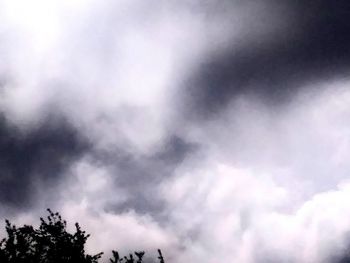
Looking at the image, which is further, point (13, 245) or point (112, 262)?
point (112, 262)

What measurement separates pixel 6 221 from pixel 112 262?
22.4 ft

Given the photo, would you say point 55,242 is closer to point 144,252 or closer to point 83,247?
point 83,247

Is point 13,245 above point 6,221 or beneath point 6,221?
beneath

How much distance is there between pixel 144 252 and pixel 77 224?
16.9ft

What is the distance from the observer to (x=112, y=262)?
2500cm

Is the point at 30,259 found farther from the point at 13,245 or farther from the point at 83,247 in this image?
the point at 83,247

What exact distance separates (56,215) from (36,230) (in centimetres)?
138

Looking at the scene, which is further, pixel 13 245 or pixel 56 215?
pixel 56 215

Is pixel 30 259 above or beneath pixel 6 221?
beneath

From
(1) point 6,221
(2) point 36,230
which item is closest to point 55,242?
(2) point 36,230

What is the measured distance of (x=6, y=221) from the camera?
75.2ft

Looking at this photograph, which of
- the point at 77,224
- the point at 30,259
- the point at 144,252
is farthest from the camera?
the point at 144,252

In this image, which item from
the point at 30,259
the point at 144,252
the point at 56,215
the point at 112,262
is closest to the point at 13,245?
the point at 30,259

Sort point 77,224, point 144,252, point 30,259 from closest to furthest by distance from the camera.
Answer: point 30,259, point 77,224, point 144,252
